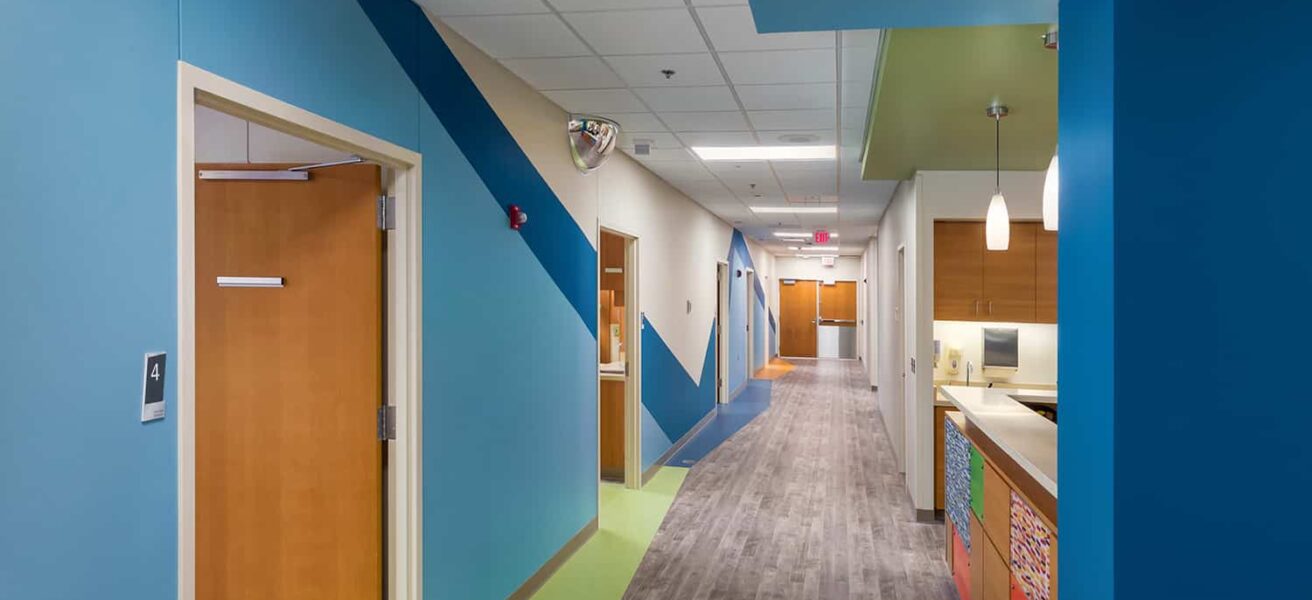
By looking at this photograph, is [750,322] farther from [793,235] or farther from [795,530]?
[795,530]

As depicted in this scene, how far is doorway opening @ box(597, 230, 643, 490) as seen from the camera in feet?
19.0

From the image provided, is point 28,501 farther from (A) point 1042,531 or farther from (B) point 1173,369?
(A) point 1042,531

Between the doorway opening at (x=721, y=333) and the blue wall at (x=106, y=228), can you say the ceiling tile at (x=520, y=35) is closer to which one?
the blue wall at (x=106, y=228)

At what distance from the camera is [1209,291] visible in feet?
4.33

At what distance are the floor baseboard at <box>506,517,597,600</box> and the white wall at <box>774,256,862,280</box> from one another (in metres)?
14.2

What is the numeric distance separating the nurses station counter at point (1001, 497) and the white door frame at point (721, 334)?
600 centimetres

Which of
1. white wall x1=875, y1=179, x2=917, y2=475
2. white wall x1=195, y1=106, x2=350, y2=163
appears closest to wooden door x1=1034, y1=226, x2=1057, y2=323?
white wall x1=875, y1=179, x2=917, y2=475

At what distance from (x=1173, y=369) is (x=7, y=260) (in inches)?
79.0

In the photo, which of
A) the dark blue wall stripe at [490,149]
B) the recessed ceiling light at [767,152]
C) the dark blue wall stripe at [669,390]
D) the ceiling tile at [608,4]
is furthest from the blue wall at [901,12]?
the dark blue wall stripe at [669,390]

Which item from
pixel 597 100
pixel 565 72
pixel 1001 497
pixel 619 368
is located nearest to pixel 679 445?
pixel 619 368

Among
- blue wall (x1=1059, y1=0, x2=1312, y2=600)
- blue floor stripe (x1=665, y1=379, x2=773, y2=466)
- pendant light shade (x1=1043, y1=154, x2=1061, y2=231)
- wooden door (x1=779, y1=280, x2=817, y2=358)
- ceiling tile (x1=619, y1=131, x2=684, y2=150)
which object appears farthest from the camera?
wooden door (x1=779, y1=280, x2=817, y2=358)

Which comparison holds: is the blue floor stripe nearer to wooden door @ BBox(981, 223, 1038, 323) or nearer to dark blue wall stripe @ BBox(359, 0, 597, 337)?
dark blue wall stripe @ BBox(359, 0, 597, 337)

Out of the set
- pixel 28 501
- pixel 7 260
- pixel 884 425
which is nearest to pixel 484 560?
pixel 28 501

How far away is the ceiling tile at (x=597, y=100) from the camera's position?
3832mm
